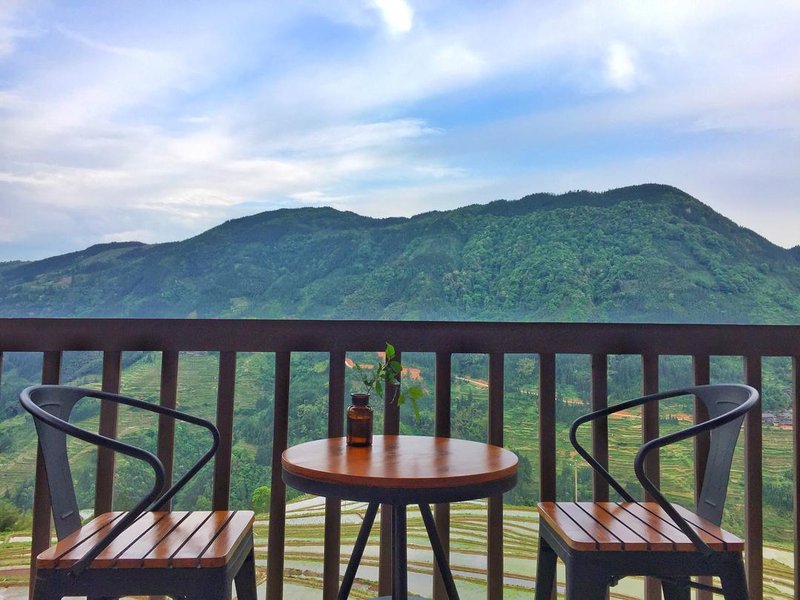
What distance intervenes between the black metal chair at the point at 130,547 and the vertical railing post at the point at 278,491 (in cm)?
36

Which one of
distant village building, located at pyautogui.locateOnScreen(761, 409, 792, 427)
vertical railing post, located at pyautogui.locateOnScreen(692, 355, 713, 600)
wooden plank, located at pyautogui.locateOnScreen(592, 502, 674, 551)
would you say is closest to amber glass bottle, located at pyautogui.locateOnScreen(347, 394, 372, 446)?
wooden plank, located at pyautogui.locateOnScreen(592, 502, 674, 551)

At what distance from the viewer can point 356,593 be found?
7.39 ft

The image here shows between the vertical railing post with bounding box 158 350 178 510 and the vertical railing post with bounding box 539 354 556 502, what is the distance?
1.42 meters

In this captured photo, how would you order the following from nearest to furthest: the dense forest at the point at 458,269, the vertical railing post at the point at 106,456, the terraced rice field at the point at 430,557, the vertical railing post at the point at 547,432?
the vertical railing post at the point at 106,456
the vertical railing post at the point at 547,432
the terraced rice field at the point at 430,557
the dense forest at the point at 458,269

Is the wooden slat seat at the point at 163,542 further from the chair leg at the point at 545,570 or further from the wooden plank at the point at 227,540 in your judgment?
the chair leg at the point at 545,570

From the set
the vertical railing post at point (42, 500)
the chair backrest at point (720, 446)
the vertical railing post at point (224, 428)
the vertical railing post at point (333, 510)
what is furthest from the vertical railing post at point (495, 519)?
the vertical railing post at point (42, 500)

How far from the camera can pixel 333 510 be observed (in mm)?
1900

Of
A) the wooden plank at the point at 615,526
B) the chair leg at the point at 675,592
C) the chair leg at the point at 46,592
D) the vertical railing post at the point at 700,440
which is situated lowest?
the chair leg at the point at 675,592

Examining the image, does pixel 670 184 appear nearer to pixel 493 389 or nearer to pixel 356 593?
pixel 493 389

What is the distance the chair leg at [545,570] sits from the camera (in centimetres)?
164

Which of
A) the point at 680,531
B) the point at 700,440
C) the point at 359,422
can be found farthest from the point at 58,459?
the point at 700,440

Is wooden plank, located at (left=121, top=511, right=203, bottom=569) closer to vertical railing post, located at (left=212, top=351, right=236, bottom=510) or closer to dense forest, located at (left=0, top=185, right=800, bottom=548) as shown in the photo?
vertical railing post, located at (left=212, top=351, right=236, bottom=510)

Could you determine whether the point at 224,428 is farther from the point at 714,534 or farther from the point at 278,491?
→ the point at 714,534

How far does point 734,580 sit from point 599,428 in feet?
2.30
